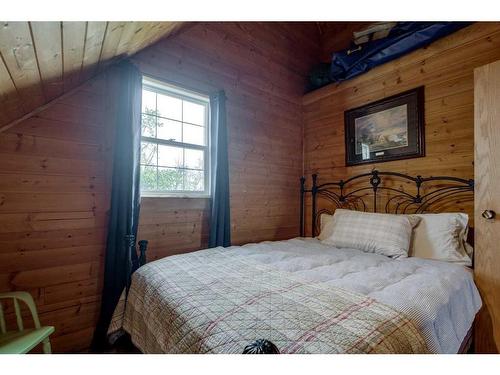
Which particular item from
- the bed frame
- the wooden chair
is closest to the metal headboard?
the bed frame

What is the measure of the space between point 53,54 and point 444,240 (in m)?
2.58

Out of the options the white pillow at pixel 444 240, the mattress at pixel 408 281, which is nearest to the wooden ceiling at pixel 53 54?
the mattress at pixel 408 281

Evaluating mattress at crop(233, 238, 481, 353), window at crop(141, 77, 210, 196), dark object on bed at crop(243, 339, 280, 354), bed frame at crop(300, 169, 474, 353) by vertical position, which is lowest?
mattress at crop(233, 238, 481, 353)

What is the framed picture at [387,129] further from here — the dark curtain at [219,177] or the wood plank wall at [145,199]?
the dark curtain at [219,177]

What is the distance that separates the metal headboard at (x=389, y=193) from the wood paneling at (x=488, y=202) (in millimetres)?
363

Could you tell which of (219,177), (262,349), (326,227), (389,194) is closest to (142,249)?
(219,177)

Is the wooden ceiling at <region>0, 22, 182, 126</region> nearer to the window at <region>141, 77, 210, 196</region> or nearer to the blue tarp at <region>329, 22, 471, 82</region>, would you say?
the window at <region>141, 77, 210, 196</region>

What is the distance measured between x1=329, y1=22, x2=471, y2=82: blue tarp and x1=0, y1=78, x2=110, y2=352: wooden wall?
2.31 meters

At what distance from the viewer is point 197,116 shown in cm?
248

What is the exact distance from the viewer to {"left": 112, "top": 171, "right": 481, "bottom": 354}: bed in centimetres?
80
